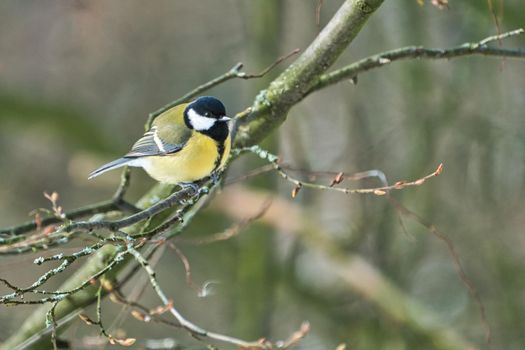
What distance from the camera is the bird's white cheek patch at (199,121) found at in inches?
140

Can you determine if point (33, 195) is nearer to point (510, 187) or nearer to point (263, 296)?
point (263, 296)

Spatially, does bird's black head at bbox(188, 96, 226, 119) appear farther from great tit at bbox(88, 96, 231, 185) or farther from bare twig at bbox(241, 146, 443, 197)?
bare twig at bbox(241, 146, 443, 197)

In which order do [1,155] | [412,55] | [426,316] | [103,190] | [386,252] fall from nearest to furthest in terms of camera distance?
[412,55], [426,316], [386,252], [1,155], [103,190]

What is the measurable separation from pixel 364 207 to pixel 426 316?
990 millimetres

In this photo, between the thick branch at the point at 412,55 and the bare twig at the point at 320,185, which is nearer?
the bare twig at the point at 320,185

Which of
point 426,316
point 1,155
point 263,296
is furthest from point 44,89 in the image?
point 426,316

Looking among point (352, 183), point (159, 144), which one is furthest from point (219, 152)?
point (352, 183)

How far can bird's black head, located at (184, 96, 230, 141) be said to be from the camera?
11.5 feet

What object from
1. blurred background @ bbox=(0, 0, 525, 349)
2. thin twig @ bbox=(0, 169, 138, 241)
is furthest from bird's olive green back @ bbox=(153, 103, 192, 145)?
blurred background @ bbox=(0, 0, 525, 349)

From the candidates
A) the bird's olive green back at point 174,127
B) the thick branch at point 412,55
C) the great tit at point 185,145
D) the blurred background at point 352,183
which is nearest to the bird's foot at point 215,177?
the great tit at point 185,145

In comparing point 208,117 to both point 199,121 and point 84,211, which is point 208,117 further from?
point 84,211

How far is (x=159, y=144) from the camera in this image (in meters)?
3.71

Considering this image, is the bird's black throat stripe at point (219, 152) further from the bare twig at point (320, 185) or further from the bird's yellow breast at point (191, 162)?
the bare twig at point (320, 185)

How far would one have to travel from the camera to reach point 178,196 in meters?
2.77
